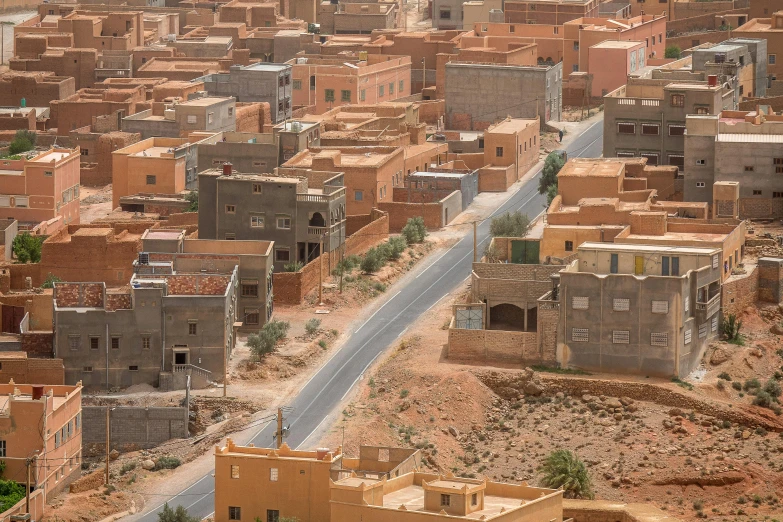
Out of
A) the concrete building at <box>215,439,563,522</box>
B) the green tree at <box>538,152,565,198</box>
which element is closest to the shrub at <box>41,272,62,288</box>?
the green tree at <box>538,152,565,198</box>

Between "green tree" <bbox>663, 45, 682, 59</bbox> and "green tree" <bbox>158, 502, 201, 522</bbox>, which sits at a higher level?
"green tree" <bbox>663, 45, 682, 59</bbox>

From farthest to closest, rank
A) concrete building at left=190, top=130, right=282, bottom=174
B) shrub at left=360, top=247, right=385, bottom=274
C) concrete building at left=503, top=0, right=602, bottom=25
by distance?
concrete building at left=503, top=0, right=602, bottom=25
concrete building at left=190, top=130, right=282, bottom=174
shrub at left=360, top=247, right=385, bottom=274

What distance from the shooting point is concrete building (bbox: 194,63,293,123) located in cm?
13712

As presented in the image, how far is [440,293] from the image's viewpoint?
10075 centimetres

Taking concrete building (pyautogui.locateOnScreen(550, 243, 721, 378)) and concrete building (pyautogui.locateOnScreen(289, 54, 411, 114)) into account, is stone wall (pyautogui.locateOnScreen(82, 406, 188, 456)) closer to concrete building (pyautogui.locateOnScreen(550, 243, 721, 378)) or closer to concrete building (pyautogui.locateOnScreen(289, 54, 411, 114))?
concrete building (pyautogui.locateOnScreen(550, 243, 721, 378))

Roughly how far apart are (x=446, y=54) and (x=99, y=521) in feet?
214

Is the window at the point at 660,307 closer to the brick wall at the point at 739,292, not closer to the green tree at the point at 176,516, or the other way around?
the brick wall at the point at 739,292

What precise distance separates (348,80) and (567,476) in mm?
56135

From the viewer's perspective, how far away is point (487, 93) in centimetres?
Result: 13300

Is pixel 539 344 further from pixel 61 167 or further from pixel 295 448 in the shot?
pixel 61 167

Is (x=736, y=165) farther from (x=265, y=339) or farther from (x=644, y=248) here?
(x=265, y=339)

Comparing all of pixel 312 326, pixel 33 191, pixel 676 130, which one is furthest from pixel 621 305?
pixel 33 191

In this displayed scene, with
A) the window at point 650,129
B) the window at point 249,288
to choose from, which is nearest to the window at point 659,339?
the window at point 249,288

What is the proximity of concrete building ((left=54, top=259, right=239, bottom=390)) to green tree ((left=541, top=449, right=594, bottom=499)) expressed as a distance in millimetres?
14306
